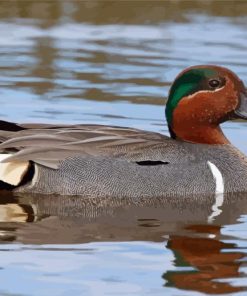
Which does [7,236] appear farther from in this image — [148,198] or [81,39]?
[81,39]

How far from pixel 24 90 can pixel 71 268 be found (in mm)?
6098

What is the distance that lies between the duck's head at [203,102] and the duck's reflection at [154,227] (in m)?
0.61

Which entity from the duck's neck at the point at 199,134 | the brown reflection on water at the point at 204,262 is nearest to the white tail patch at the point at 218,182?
the duck's neck at the point at 199,134

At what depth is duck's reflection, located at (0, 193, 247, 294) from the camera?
8062mm

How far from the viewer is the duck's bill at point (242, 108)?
10.7 m

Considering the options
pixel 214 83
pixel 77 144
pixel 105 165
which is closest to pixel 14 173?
pixel 77 144

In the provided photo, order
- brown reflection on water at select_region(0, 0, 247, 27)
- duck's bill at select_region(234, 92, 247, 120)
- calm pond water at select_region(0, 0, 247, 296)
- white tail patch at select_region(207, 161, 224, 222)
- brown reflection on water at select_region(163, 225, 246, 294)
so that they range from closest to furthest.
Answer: brown reflection on water at select_region(163, 225, 246, 294)
calm pond water at select_region(0, 0, 247, 296)
white tail patch at select_region(207, 161, 224, 222)
duck's bill at select_region(234, 92, 247, 120)
brown reflection on water at select_region(0, 0, 247, 27)

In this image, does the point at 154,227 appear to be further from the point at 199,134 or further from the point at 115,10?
the point at 115,10

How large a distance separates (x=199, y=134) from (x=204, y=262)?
2476mm

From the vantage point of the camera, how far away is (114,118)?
500 inches

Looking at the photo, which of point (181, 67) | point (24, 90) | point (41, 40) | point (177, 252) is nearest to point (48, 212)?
point (177, 252)

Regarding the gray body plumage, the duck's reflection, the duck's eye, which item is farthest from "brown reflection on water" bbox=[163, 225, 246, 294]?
the duck's eye

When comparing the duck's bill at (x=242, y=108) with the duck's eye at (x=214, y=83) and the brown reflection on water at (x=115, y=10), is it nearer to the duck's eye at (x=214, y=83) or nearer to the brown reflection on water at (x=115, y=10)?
the duck's eye at (x=214, y=83)

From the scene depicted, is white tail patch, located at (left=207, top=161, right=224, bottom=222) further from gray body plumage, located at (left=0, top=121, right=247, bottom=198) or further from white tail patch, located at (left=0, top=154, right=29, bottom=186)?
white tail patch, located at (left=0, top=154, right=29, bottom=186)
